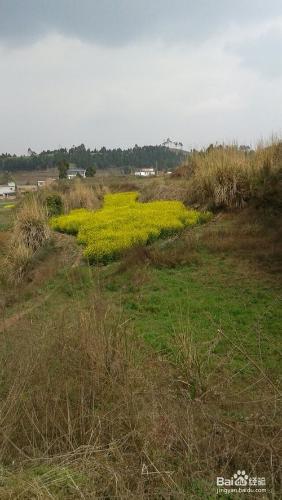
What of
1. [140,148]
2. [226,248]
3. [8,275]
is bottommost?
[8,275]

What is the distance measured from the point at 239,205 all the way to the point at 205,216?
36.0 inches

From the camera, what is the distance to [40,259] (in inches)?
498

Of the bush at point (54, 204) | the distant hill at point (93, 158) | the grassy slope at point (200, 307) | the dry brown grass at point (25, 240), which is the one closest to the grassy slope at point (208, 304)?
the grassy slope at point (200, 307)

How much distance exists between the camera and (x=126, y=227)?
12.1 m

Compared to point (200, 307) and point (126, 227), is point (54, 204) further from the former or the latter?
point (200, 307)

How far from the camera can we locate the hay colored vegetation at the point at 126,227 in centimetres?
1092

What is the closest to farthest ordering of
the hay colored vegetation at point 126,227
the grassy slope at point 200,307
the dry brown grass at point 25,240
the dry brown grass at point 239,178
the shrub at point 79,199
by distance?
the grassy slope at point 200,307 → the dry brown grass at point 239,178 → the hay colored vegetation at point 126,227 → the dry brown grass at point 25,240 → the shrub at point 79,199

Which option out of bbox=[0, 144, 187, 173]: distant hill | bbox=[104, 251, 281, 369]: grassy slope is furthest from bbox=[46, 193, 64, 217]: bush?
bbox=[0, 144, 187, 173]: distant hill

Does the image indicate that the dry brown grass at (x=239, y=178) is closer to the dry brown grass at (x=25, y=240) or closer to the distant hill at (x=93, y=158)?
the dry brown grass at (x=25, y=240)

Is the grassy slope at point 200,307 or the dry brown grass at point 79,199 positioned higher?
the dry brown grass at point 79,199

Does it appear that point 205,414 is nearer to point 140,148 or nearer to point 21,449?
point 21,449

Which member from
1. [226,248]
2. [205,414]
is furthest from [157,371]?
[226,248]

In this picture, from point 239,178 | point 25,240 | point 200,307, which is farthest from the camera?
point 25,240

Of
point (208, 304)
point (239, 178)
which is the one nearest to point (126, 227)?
point (239, 178)
